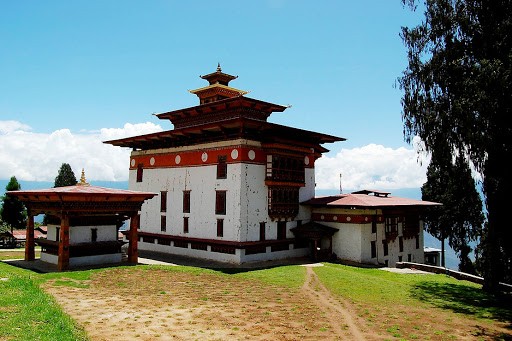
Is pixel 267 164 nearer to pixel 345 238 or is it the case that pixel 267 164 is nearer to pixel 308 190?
pixel 308 190

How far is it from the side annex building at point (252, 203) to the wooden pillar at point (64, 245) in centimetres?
973

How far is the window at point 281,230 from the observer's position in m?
31.8

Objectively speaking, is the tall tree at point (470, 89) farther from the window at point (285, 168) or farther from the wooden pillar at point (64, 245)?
the wooden pillar at point (64, 245)

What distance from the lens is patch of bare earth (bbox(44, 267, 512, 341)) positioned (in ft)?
44.2

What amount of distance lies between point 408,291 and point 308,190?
14.2 meters

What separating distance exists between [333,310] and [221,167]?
1634cm

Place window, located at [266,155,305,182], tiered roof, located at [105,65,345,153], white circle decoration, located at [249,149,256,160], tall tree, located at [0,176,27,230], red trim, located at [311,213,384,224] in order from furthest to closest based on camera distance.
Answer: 1. tall tree, located at [0,176,27,230]
2. red trim, located at [311,213,384,224]
3. window, located at [266,155,305,182]
4. tiered roof, located at [105,65,345,153]
5. white circle decoration, located at [249,149,256,160]

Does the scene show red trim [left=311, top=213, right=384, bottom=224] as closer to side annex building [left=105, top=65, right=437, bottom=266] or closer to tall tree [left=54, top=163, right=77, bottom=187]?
side annex building [left=105, top=65, right=437, bottom=266]

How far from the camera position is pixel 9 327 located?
1184cm

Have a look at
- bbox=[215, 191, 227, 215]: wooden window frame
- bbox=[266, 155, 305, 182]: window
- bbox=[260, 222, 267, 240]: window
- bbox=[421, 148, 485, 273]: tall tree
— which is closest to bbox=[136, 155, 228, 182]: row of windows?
bbox=[215, 191, 227, 215]: wooden window frame

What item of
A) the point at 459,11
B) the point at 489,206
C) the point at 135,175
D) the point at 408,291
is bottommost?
the point at 408,291

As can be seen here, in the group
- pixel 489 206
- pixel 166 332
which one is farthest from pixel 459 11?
pixel 166 332

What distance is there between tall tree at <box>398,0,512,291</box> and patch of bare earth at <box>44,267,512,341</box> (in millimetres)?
7889

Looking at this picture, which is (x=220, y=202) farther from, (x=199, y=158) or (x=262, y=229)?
(x=199, y=158)
